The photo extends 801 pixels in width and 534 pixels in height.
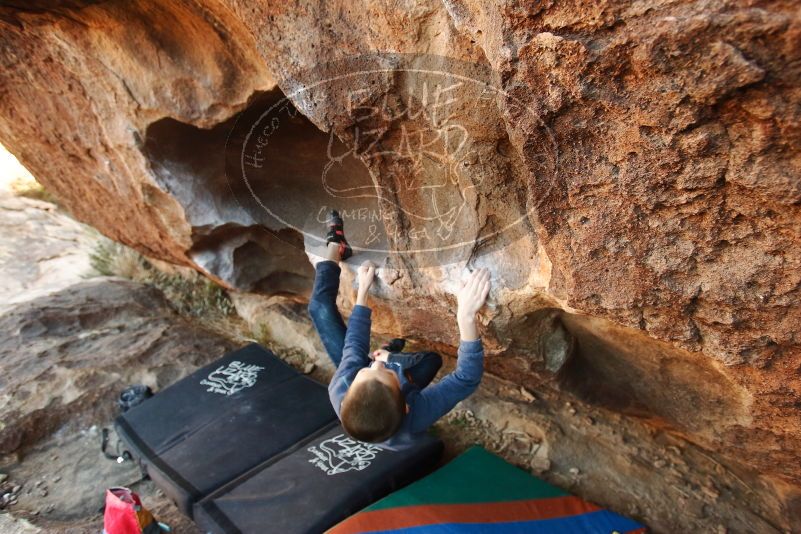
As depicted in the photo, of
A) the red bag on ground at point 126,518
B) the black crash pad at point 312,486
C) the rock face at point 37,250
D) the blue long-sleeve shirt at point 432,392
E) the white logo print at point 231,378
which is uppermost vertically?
the rock face at point 37,250

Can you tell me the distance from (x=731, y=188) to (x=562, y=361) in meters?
1.06

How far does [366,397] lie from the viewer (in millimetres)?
1466

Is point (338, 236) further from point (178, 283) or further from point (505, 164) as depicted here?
point (178, 283)

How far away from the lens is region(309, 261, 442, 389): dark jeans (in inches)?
79.7

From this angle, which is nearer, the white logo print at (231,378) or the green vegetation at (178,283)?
the white logo print at (231,378)

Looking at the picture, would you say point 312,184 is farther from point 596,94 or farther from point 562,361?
point 596,94

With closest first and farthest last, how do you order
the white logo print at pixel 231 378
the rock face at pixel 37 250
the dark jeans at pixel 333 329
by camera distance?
the dark jeans at pixel 333 329, the white logo print at pixel 231 378, the rock face at pixel 37 250

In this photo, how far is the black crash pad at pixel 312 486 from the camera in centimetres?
187

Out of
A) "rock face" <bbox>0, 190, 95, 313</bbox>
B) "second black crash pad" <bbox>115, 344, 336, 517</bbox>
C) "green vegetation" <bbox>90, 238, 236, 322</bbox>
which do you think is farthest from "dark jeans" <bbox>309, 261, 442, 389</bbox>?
"rock face" <bbox>0, 190, 95, 313</bbox>

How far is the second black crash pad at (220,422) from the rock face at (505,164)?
49 cm

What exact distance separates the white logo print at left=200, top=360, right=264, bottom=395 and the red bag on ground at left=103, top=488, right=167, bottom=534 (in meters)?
0.67

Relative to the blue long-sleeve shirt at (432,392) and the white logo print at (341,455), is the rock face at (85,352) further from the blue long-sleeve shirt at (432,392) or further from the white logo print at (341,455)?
the blue long-sleeve shirt at (432,392)

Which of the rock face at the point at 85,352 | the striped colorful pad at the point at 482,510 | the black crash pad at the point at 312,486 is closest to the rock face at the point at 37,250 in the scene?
the rock face at the point at 85,352

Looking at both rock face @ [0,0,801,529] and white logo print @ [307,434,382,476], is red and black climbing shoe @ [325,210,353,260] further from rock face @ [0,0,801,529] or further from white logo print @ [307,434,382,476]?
white logo print @ [307,434,382,476]
